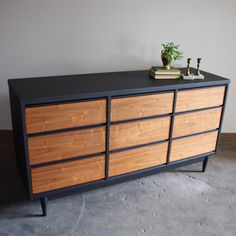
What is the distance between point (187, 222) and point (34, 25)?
5.67 feet

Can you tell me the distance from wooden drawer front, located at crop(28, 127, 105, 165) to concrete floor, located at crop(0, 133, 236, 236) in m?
0.40

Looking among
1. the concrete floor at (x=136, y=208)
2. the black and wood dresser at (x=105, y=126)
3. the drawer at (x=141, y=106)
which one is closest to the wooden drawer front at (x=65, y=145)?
the black and wood dresser at (x=105, y=126)

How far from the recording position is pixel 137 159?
1.98 metres

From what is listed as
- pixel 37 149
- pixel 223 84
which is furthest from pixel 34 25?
pixel 223 84

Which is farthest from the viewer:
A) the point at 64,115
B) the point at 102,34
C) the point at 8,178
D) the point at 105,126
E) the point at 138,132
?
the point at 102,34

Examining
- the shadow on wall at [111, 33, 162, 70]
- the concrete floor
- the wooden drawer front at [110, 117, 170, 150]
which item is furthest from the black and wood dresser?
the shadow on wall at [111, 33, 162, 70]

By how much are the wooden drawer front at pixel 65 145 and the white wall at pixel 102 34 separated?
0.77 metres

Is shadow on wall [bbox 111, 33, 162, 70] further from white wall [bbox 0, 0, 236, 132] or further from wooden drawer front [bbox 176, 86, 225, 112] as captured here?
wooden drawer front [bbox 176, 86, 225, 112]

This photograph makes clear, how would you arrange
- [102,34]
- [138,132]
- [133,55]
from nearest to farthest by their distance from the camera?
[138,132] < [102,34] < [133,55]

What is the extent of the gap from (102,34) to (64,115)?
3.04ft

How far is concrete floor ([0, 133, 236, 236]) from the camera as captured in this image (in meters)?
1.73

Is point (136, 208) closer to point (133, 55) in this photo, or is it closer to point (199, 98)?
point (199, 98)

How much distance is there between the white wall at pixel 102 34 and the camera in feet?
7.03

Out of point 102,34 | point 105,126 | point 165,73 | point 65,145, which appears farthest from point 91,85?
point 102,34
